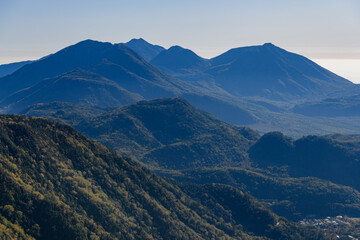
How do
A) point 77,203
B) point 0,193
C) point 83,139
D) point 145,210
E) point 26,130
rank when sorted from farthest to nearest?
point 83,139 < point 145,210 < point 26,130 < point 77,203 < point 0,193

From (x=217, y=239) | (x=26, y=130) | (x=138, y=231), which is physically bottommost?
(x=217, y=239)

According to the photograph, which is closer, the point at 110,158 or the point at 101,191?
the point at 101,191

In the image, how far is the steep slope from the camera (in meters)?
122

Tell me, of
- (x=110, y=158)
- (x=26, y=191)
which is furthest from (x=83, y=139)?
(x=26, y=191)

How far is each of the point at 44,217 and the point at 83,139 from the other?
7166 cm

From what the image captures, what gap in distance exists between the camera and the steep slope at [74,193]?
4808 inches

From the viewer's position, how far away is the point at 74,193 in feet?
489

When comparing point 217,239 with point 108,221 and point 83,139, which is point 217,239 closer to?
point 108,221

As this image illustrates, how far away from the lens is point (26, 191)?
4897 inches

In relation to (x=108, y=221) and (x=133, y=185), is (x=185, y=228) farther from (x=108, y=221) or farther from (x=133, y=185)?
(x=108, y=221)

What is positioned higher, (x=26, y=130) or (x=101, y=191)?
(x=26, y=130)

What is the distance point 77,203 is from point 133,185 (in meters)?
43.1

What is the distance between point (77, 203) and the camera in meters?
147

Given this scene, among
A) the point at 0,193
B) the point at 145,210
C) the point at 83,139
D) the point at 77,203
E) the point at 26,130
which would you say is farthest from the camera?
the point at 83,139
